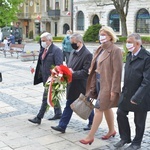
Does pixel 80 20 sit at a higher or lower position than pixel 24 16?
lower

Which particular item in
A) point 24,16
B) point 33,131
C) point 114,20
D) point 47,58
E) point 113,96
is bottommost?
point 33,131

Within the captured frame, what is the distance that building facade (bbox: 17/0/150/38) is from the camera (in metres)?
40.5

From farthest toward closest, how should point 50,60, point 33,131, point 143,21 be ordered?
point 143,21 < point 50,60 < point 33,131

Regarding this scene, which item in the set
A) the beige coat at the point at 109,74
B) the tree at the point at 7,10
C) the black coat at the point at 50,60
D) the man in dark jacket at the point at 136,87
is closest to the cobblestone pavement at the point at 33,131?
the man in dark jacket at the point at 136,87

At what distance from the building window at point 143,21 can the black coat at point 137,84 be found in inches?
1396

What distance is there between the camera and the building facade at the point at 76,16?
4053cm

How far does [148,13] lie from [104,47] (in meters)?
35.3

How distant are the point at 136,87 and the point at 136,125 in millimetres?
613

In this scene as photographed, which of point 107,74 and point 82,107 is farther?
point 82,107

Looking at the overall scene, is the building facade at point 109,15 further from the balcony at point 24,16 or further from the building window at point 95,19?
the balcony at point 24,16

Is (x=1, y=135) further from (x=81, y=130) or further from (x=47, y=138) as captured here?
(x=81, y=130)

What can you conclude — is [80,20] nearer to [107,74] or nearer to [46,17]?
[46,17]

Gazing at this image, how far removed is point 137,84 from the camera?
474 cm

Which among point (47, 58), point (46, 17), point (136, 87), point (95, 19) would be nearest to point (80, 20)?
point (95, 19)
